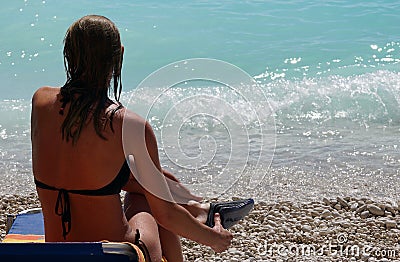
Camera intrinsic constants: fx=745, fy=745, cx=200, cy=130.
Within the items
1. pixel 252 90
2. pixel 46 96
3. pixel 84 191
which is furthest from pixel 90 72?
pixel 252 90

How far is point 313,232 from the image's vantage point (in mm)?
Result: 4371

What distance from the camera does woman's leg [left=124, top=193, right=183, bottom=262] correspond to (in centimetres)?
273

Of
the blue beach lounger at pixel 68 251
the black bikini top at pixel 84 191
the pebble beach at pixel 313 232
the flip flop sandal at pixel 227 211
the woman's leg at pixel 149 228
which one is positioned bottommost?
the pebble beach at pixel 313 232

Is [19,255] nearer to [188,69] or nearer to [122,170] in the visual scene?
[122,170]

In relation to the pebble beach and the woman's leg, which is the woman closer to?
the woman's leg

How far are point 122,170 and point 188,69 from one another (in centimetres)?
55

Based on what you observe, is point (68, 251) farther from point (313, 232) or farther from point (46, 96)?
point (313, 232)

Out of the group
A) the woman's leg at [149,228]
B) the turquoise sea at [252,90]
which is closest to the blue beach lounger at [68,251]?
the woman's leg at [149,228]

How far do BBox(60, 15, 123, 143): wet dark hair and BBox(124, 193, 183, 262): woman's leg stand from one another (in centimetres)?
48

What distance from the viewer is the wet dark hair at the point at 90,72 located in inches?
96.7

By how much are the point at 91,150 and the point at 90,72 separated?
260mm

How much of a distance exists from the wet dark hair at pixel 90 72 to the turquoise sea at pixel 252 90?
0.23 meters

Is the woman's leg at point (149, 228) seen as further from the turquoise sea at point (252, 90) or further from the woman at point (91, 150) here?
the turquoise sea at point (252, 90)

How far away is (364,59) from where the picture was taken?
11.0 m
